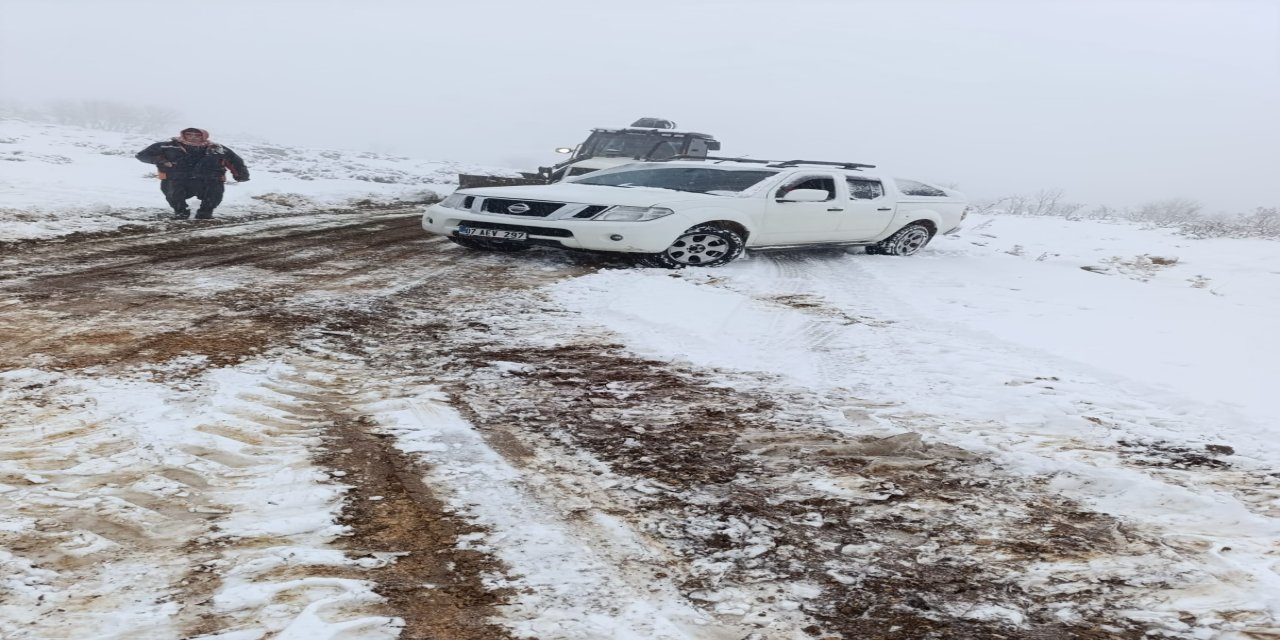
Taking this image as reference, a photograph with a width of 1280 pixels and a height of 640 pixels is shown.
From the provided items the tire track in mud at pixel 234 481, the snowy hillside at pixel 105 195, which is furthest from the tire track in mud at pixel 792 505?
the snowy hillside at pixel 105 195

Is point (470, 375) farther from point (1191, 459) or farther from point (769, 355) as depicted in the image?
point (1191, 459)

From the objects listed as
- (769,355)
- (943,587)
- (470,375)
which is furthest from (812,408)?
(470,375)

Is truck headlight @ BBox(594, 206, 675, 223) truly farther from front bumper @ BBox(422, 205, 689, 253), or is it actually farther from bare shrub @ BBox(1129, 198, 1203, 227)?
bare shrub @ BBox(1129, 198, 1203, 227)

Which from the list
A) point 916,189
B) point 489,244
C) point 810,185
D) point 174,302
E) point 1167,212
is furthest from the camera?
point 1167,212

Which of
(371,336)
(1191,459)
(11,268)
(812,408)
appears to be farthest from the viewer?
(11,268)

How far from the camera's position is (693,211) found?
736 centimetres

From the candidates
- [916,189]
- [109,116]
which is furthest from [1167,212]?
[109,116]

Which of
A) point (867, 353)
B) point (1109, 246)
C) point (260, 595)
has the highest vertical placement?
point (1109, 246)

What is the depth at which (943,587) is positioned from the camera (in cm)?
204

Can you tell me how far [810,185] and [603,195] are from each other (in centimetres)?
264

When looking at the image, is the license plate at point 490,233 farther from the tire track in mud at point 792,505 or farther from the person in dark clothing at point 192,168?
the person in dark clothing at point 192,168

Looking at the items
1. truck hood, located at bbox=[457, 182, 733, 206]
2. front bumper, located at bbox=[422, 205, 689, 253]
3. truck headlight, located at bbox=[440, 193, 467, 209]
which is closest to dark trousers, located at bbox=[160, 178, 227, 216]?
truck headlight, located at bbox=[440, 193, 467, 209]

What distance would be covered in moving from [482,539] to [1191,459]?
2950mm

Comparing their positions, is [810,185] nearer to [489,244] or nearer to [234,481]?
[489,244]
